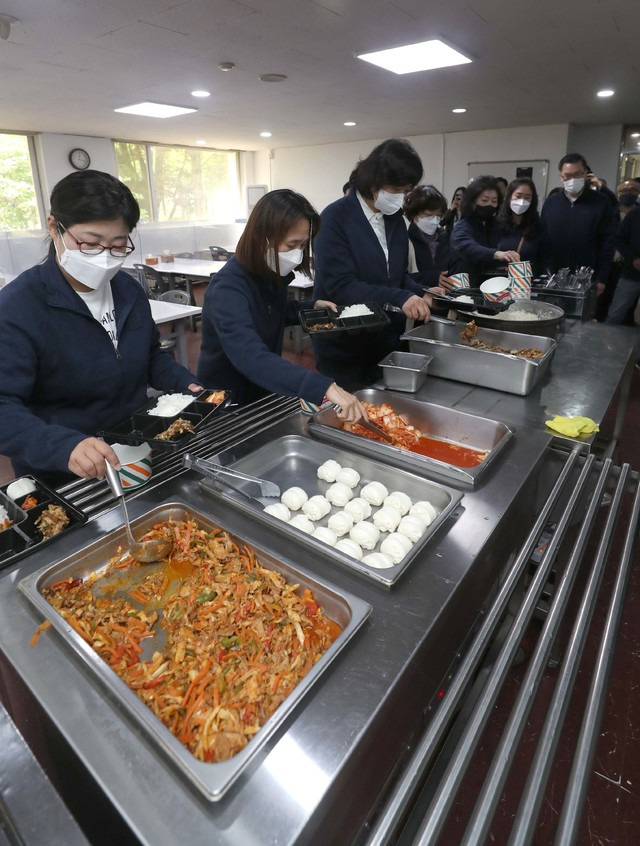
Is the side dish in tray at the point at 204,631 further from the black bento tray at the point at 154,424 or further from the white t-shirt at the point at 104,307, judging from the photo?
the white t-shirt at the point at 104,307

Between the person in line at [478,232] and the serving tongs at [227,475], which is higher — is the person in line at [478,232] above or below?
above

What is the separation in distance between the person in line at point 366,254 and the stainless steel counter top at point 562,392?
1.26ft

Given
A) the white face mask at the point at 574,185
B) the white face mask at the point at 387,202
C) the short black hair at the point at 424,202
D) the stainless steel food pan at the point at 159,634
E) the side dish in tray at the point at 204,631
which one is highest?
the white face mask at the point at 574,185

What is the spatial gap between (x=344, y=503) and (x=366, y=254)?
1.39 m

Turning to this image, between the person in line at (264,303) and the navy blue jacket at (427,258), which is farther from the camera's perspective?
the navy blue jacket at (427,258)

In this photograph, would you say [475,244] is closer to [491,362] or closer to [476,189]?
[476,189]

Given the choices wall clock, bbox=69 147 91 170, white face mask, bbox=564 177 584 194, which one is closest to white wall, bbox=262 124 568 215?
wall clock, bbox=69 147 91 170

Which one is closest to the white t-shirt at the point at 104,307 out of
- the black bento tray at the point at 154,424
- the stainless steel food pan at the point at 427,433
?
the black bento tray at the point at 154,424

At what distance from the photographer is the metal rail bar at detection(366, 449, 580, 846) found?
Answer: 0.63 meters

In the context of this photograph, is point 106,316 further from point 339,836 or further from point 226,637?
point 339,836

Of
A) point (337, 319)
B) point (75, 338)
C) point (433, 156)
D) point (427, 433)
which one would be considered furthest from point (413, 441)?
point (433, 156)

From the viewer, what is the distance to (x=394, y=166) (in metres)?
2.02

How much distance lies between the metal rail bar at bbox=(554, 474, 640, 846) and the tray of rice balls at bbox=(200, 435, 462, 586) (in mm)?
365

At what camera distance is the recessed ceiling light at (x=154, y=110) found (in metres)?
5.62
